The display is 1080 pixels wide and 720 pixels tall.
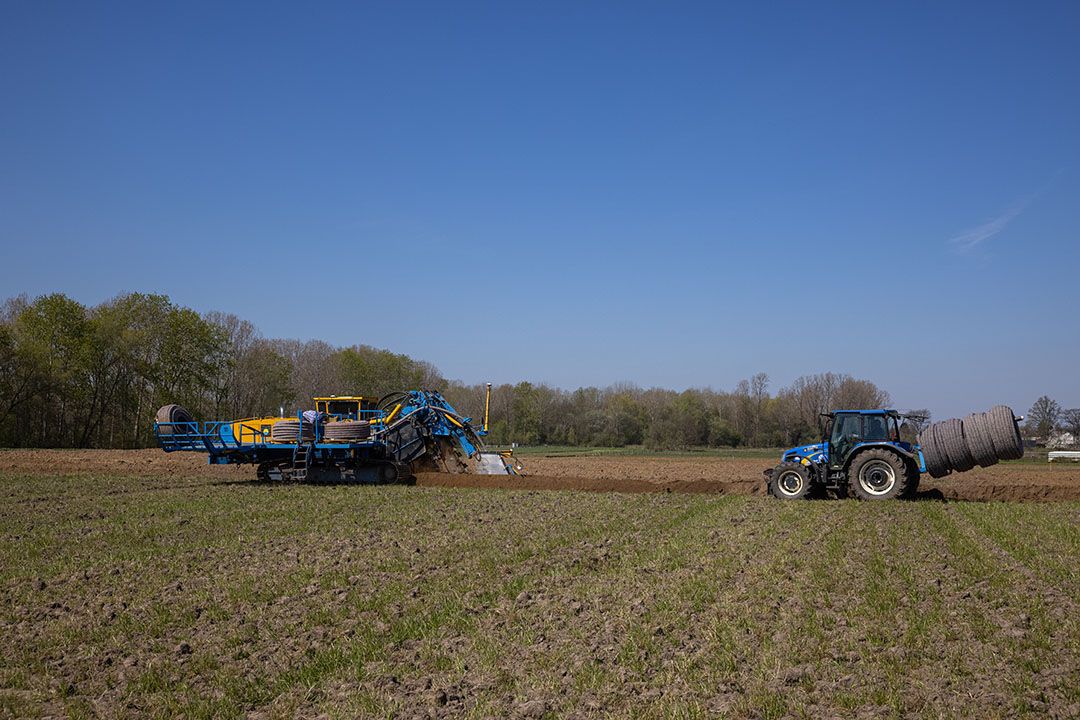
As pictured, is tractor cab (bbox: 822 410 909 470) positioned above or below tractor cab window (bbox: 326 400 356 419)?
below

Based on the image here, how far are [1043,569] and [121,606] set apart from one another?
443 inches

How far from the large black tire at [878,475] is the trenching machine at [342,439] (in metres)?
10.1

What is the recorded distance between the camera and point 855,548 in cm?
1200

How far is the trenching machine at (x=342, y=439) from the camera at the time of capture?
23438 millimetres

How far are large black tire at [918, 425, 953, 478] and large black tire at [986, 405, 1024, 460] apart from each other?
114 centimetres

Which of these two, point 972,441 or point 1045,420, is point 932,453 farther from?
point 1045,420

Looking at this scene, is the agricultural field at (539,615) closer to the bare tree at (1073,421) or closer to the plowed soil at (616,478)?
the plowed soil at (616,478)

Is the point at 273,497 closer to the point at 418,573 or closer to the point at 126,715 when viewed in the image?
the point at 418,573

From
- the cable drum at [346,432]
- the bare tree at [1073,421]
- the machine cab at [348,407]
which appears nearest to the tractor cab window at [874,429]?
the cable drum at [346,432]

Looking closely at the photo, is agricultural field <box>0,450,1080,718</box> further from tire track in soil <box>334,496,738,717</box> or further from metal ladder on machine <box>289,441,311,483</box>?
metal ladder on machine <box>289,441,311,483</box>

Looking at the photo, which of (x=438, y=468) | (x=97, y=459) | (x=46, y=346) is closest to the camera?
(x=438, y=468)

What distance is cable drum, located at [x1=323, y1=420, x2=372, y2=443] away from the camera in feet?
76.5

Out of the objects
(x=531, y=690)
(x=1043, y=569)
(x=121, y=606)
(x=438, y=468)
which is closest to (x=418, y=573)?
(x=121, y=606)

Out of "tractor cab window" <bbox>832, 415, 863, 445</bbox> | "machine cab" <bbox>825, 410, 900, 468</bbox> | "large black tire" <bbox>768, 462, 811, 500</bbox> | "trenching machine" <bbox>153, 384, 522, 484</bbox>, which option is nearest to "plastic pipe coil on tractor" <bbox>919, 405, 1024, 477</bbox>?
"machine cab" <bbox>825, 410, 900, 468</bbox>
